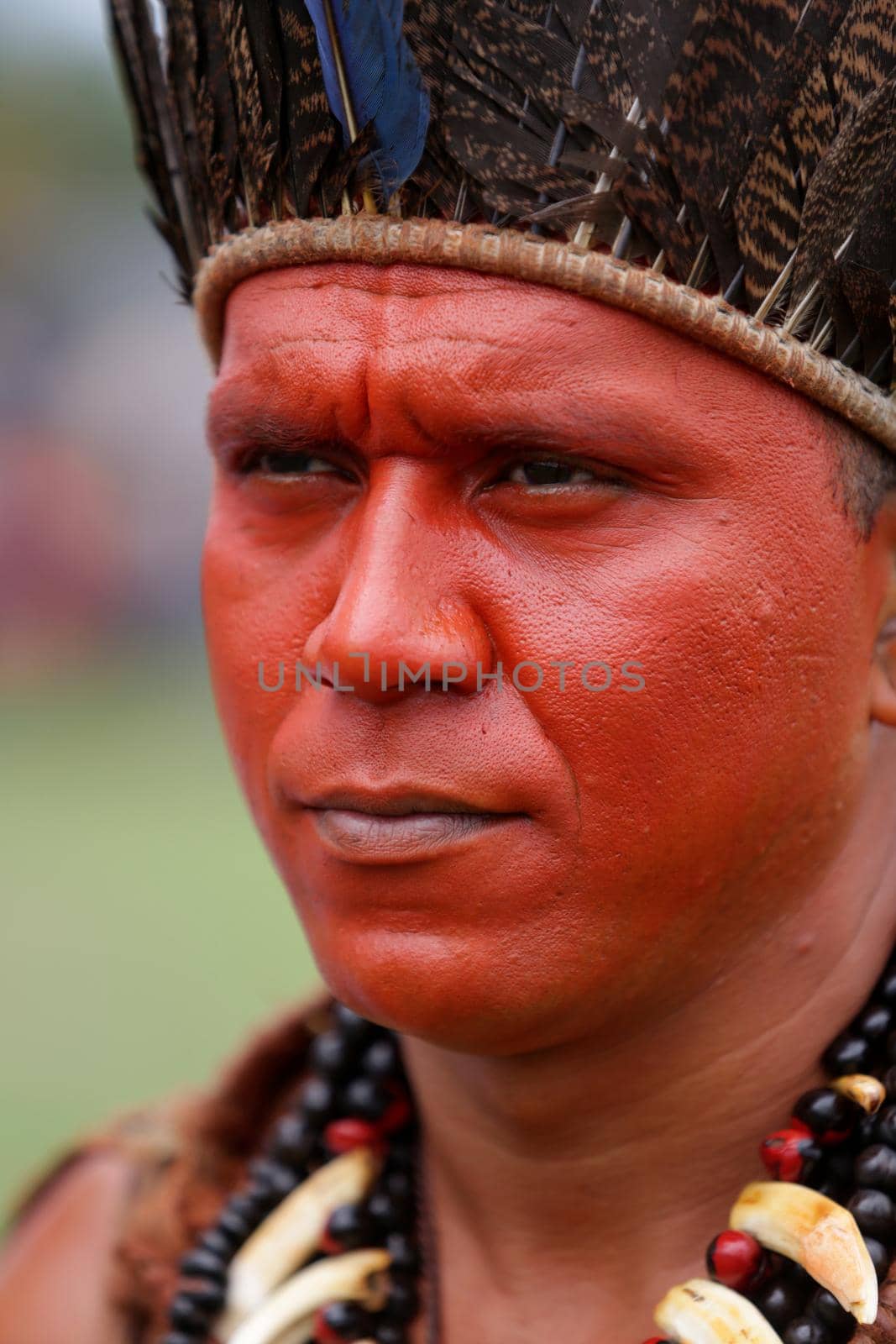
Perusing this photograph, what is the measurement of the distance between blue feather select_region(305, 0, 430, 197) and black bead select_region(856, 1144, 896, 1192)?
56.0 inches

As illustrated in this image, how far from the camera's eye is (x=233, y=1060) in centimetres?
298

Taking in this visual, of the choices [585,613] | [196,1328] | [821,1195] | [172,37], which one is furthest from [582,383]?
[196,1328]

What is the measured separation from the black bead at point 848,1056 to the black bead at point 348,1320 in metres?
0.85

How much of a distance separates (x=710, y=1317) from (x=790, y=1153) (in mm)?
236

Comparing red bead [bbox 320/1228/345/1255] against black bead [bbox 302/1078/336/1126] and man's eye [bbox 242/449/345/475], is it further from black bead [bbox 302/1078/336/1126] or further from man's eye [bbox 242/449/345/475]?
man's eye [bbox 242/449/345/475]

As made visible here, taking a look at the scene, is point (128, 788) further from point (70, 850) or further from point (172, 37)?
point (172, 37)

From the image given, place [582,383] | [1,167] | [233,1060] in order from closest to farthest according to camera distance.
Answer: [582,383], [233,1060], [1,167]

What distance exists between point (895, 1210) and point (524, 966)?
23.7 inches

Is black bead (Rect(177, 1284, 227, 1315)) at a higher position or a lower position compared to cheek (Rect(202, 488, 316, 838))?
lower

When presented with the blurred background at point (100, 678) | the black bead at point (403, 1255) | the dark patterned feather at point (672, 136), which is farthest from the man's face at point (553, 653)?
the blurred background at point (100, 678)

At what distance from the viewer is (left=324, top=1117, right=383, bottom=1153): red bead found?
258cm

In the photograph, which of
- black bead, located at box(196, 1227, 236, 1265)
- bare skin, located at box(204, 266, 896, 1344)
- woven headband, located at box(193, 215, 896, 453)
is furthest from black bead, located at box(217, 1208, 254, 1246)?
woven headband, located at box(193, 215, 896, 453)

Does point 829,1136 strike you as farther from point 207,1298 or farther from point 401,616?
point 207,1298

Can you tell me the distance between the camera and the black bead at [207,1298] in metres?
2.50
